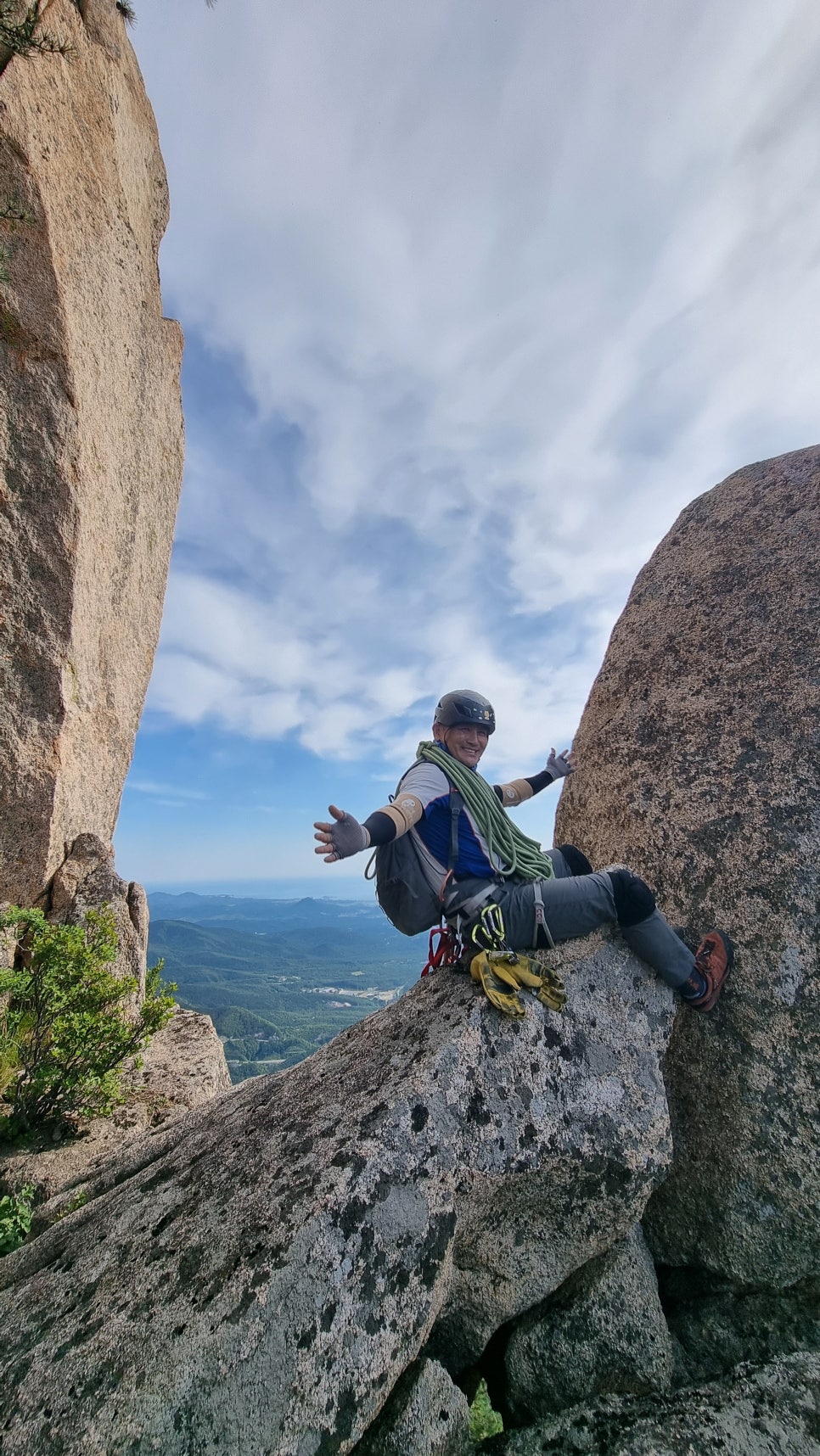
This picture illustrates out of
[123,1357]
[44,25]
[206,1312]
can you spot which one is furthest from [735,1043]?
[44,25]

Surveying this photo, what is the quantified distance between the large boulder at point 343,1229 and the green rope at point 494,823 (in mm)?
838

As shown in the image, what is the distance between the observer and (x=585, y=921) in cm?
519

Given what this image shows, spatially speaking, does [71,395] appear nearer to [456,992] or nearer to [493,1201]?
[456,992]

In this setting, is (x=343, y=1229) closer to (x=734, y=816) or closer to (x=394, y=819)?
(x=394, y=819)

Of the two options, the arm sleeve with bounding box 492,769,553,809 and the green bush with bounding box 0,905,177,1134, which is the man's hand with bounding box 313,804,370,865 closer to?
the arm sleeve with bounding box 492,769,553,809

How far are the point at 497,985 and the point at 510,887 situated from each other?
0.87 m

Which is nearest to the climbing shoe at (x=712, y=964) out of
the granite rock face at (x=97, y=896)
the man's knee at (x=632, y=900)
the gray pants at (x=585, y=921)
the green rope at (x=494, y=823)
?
the gray pants at (x=585, y=921)

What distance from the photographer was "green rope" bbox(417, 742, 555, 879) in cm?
552

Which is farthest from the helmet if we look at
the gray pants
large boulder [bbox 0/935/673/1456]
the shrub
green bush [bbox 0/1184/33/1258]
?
the shrub

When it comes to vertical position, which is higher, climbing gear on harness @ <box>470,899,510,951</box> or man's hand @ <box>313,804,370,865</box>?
man's hand @ <box>313,804,370,865</box>

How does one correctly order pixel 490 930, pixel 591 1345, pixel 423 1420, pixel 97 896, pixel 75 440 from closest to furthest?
pixel 423 1420 < pixel 591 1345 < pixel 490 930 < pixel 75 440 < pixel 97 896

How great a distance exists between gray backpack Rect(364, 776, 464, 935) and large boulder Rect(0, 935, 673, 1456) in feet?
2.24

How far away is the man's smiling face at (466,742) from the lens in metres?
6.11

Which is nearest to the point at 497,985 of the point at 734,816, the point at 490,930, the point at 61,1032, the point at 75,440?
the point at 490,930
